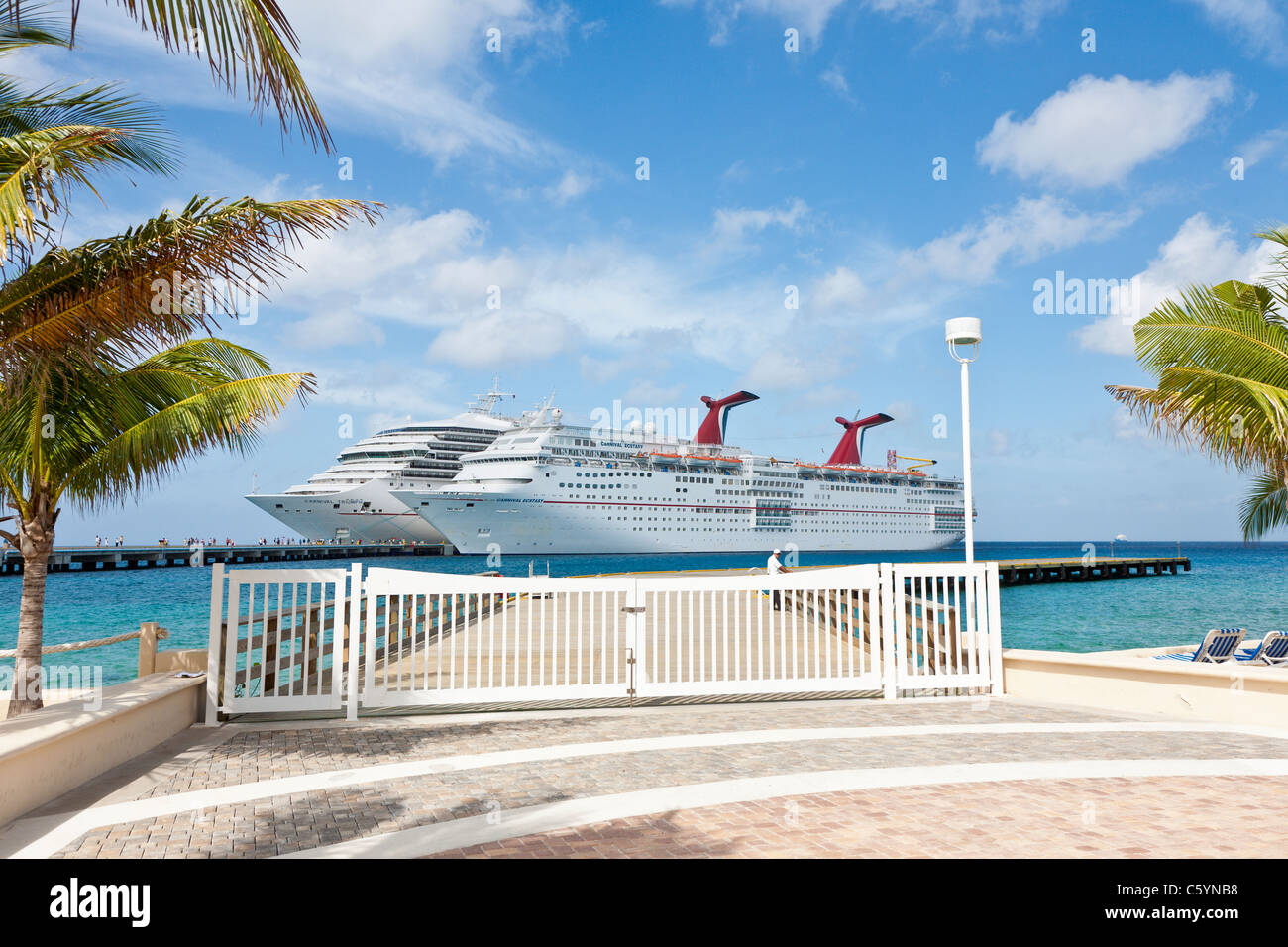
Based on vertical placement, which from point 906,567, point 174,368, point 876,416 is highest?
point 876,416

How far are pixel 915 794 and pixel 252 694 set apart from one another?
496cm

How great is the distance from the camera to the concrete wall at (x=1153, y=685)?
19.8 feet

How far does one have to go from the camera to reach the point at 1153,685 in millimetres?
6609

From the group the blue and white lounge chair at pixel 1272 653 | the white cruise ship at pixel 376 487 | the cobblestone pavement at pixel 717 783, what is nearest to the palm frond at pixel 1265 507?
the blue and white lounge chair at pixel 1272 653

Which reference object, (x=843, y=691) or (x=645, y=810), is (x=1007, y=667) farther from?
(x=645, y=810)

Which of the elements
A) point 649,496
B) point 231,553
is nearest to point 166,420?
point 649,496

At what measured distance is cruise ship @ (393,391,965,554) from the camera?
193 feet

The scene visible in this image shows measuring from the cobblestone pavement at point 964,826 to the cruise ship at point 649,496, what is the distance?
54815 millimetres

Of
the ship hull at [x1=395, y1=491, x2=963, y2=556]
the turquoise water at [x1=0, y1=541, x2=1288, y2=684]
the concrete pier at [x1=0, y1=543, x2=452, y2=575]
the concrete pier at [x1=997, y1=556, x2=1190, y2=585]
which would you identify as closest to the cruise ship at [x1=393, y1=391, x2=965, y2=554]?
the ship hull at [x1=395, y1=491, x2=963, y2=556]

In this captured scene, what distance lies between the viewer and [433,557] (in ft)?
221
